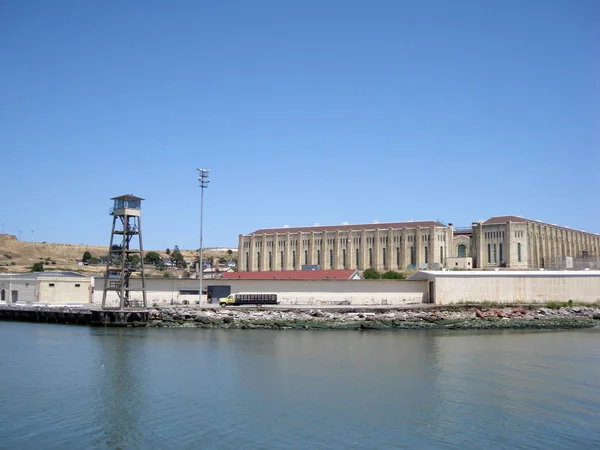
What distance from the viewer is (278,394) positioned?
21.9 meters

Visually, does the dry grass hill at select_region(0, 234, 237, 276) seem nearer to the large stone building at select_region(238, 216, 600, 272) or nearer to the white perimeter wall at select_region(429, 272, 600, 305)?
the large stone building at select_region(238, 216, 600, 272)

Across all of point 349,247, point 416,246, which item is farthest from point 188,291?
point 416,246

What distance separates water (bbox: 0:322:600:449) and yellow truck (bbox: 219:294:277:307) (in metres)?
18.0

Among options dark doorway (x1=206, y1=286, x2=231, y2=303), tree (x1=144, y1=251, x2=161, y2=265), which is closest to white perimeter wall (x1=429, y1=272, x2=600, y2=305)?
dark doorway (x1=206, y1=286, x2=231, y2=303)

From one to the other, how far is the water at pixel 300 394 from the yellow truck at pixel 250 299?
18010 mm

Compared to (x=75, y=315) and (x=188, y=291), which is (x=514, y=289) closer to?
(x=188, y=291)

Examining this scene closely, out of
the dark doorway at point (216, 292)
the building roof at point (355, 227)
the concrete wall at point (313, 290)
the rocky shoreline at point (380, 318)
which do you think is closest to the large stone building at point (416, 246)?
the building roof at point (355, 227)

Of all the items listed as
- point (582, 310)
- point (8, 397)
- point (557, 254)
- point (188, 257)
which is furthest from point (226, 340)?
point (188, 257)

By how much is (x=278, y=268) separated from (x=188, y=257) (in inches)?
3433

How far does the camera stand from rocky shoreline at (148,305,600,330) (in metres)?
44.2

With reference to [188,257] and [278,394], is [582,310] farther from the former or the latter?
[188,257]

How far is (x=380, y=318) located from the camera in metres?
45.8

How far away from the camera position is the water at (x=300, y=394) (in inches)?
672

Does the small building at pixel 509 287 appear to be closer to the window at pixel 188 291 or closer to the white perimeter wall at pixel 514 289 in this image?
the white perimeter wall at pixel 514 289
